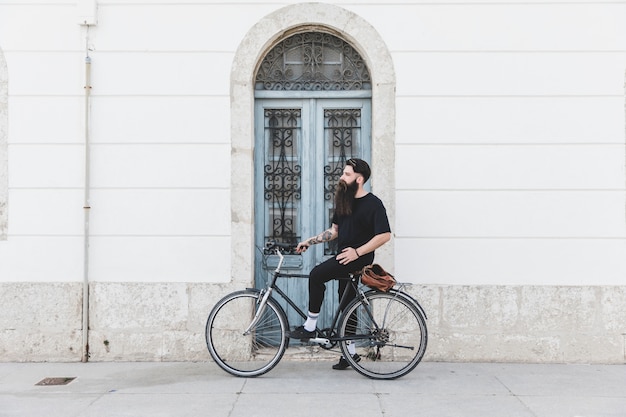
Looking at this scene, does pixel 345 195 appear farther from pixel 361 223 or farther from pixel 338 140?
pixel 338 140

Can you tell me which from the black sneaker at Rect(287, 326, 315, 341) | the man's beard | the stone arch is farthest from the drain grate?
the man's beard

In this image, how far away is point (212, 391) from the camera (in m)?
5.74

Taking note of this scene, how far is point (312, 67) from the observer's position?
718cm

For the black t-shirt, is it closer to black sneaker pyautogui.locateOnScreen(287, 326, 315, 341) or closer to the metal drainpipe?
black sneaker pyautogui.locateOnScreen(287, 326, 315, 341)

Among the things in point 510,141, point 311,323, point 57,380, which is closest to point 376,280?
point 311,323

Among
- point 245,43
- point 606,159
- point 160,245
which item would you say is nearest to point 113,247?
point 160,245

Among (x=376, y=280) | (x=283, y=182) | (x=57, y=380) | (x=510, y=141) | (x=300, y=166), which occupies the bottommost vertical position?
(x=57, y=380)

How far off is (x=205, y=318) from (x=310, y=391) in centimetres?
154

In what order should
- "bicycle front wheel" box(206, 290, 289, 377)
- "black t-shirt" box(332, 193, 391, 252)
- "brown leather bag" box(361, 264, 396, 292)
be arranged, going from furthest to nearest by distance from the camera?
"bicycle front wheel" box(206, 290, 289, 377)
"black t-shirt" box(332, 193, 391, 252)
"brown leather bag" box(361, 264, 396, 292)

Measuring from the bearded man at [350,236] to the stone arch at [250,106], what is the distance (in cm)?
69

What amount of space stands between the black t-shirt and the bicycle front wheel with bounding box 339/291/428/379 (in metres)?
0.46

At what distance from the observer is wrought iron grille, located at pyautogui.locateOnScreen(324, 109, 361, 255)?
23.4 ft

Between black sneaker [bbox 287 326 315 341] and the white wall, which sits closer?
black sneaker [bbox 287 326 315 341]

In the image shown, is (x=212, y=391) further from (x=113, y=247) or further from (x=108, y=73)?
(x=108, y=73)
